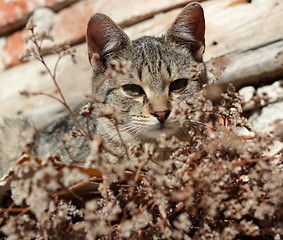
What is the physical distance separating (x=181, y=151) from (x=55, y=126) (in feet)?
4.60

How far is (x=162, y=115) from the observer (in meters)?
1.62

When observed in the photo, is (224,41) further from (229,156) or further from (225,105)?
(229,156)

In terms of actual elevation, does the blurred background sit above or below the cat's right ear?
below

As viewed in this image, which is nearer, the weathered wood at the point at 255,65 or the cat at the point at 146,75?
the cat at the point at 146,75

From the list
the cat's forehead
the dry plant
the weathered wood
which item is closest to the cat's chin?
the cat's forehead

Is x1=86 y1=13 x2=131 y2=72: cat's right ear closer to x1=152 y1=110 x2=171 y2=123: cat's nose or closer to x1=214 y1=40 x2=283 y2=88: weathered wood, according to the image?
x1=152 y1=110 x2=171 y2=123: cat's nose

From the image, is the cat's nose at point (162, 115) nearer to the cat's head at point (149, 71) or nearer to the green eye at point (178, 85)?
the cat's head at point (149, 71)

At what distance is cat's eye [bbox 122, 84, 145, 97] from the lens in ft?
5.93

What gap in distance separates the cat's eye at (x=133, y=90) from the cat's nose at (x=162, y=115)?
0.19m

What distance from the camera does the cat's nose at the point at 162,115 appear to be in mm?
1623

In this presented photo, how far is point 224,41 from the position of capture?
2406 millimetres

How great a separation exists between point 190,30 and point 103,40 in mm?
410

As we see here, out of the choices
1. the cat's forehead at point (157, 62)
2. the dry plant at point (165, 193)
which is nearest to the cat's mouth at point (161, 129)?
the cat's forehead at point (157, 62)

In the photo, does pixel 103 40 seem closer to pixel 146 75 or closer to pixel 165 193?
pixel 146 75
